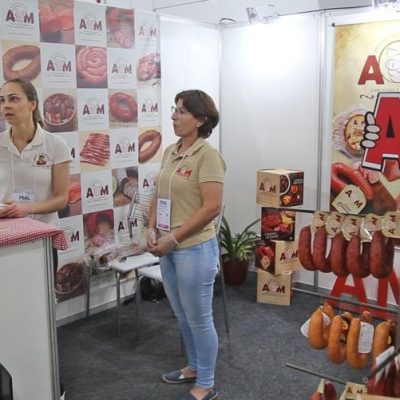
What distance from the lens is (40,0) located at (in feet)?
10.6

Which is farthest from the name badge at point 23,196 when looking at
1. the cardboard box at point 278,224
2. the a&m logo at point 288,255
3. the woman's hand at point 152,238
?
the a&m logo at point 288,255

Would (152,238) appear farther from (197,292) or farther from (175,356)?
(175,356)

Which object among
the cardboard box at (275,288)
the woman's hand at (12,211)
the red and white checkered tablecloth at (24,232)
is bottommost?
the cardboard box at (275,288)

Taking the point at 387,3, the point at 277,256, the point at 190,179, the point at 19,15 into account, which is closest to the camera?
the point at 190,179

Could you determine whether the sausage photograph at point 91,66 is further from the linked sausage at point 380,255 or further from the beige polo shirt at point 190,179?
the linked sausage at point 380,255

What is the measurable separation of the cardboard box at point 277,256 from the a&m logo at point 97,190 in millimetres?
1236

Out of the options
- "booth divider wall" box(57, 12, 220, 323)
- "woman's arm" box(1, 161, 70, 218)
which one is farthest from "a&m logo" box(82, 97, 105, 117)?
"woman's arm" box(1, 161, 70, 218)

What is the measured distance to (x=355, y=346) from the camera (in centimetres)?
206

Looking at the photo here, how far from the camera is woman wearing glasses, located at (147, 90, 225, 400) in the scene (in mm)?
2439

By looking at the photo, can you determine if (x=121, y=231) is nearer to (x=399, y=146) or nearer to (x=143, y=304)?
(x=143, y=304)

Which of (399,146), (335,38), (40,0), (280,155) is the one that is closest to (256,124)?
(280,155)

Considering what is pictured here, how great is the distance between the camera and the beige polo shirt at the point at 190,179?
2.43 m

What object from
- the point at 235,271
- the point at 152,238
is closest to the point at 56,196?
the point at 152,238

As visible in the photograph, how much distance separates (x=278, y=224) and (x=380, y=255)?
6.36ft
